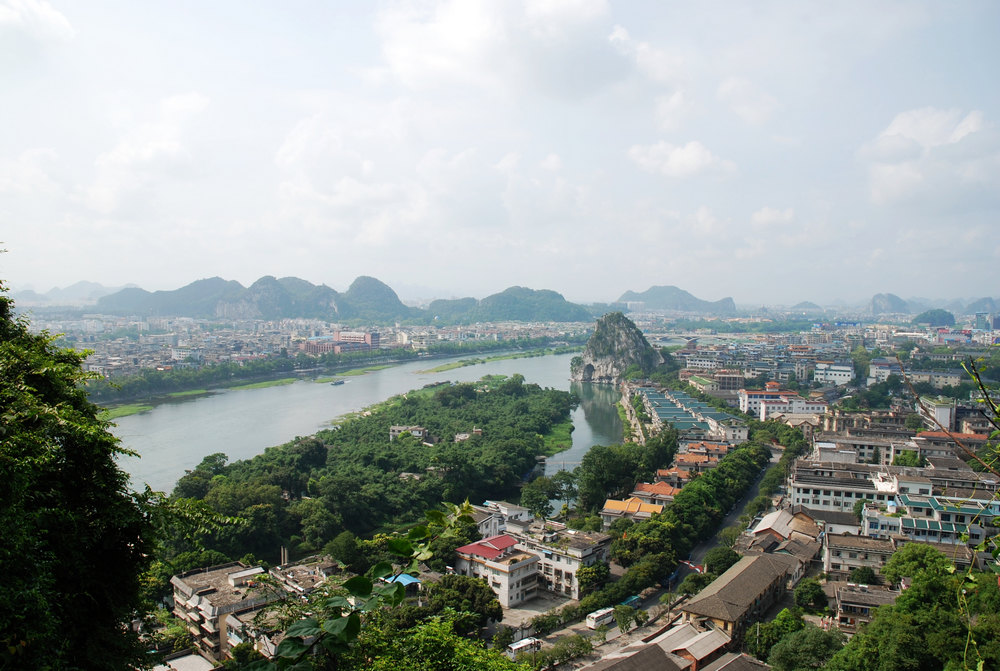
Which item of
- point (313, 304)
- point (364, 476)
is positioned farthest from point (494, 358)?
point (313, 304)

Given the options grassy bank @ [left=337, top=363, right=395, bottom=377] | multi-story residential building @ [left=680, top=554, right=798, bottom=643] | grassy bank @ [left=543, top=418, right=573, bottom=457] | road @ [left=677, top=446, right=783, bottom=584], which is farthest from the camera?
grassy bank @ [left=337, top=363, right=395, bottom=377]

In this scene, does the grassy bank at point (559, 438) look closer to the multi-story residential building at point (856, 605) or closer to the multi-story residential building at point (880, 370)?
the multi-story residential building at point (856, 605)

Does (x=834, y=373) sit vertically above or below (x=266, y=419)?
above

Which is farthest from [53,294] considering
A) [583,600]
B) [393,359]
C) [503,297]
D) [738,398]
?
[583,600]

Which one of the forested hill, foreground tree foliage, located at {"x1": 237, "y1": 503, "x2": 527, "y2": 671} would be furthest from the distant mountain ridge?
foreground tree foliage, located at {"x1": 237, "y1": 503, "x2": 527, "y2": 671}

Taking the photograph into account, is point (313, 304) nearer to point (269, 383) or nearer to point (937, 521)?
point (269, 383)

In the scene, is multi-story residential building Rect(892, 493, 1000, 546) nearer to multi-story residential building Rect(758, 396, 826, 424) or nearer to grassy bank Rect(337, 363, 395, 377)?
multi-story residential building Rect(758, 396, 826, 424)
